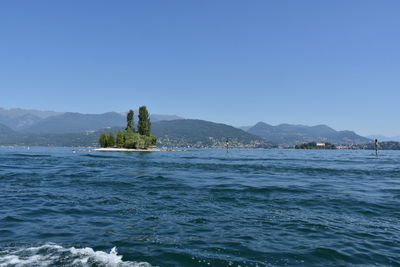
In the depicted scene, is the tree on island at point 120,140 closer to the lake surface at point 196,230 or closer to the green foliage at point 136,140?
the green foliage at point 136,140

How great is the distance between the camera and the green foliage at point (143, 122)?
19275 cm

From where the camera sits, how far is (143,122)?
195875 mm

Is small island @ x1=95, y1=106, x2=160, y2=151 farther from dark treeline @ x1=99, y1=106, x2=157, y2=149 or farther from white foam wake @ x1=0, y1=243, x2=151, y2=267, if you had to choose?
white foam wake @ x1=0, y1=243, x2=151, y2=267

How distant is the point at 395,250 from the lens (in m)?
10.9

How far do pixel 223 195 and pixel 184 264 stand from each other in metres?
14.3

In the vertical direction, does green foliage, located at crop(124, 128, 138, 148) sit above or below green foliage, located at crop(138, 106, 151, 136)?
below

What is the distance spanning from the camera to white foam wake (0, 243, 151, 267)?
363 inches

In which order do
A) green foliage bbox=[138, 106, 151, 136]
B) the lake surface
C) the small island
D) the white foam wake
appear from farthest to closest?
green foliage bbox=[138, 106, 151, 136]
the small island
the lake surface
the white foam wake

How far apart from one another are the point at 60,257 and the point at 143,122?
189814 mm

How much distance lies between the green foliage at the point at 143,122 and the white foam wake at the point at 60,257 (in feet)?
611

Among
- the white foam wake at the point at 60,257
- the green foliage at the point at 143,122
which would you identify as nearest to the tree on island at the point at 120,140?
the green foliage at the point at 143,122

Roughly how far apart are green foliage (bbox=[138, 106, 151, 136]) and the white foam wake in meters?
186

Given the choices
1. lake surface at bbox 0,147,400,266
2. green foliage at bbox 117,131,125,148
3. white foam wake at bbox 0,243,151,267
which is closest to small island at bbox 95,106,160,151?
green foliage at bbox 117,131,125,148

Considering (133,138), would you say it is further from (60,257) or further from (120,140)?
(60,257)
